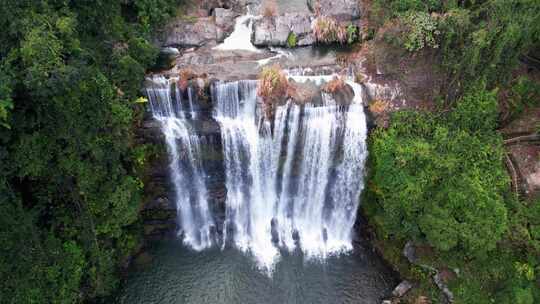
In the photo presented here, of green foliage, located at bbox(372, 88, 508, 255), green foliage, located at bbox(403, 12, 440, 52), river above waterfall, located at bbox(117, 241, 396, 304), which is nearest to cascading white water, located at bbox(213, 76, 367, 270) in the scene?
river above waterfall, located at bbox(117, 241, 396, 304)

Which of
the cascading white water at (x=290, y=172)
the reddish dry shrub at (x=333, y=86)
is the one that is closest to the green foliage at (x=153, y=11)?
the cascading white water at (x=290, y=172)

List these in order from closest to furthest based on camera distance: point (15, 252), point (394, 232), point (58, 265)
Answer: point (15, 252) < point (58, 265) < point (394, 232)

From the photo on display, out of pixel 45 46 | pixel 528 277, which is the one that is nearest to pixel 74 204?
pixel 45 46

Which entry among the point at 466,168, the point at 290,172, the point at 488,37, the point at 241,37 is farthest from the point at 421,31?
the point at 241,37

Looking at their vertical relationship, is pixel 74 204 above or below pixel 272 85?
below

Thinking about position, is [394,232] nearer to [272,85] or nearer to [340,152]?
[340,152]
